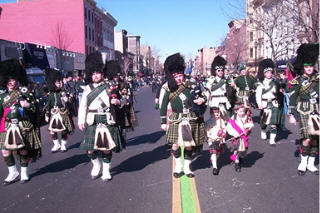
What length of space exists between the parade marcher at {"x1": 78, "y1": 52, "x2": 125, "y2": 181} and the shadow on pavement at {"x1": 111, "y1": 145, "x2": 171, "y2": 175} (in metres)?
0.69

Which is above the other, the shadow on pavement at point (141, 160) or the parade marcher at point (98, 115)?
the parade marcher at point (98, 115)

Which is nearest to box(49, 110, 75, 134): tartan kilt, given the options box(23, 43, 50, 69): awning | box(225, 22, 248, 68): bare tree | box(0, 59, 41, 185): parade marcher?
box(0, 59, 41, 185): parade marcher

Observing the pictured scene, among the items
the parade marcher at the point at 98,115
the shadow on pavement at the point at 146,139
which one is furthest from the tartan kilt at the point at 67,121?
the parade marcher at the point at 98,115

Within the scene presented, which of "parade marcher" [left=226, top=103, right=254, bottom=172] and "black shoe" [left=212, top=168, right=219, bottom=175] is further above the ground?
"parade marcher" [left=226, top=103, right=254, bottom=172]

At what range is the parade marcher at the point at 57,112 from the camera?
327 inches

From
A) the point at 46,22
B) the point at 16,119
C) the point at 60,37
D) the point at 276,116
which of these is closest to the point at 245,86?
the point at 276,116

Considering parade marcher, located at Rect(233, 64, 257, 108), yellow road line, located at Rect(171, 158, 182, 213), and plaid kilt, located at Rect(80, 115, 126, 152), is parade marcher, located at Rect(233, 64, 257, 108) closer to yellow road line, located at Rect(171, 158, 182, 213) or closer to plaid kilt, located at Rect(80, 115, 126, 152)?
yellow road line, located at Rect(171, 158, 182, 213)

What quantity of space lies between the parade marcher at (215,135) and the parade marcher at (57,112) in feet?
13.0

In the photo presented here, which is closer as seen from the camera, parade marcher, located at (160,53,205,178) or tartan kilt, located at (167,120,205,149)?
parade marcher, located at (160,53,205,178)

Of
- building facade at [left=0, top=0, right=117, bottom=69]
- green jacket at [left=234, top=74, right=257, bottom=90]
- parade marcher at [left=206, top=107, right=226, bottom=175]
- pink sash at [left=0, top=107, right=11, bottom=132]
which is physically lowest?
parade marcher at [left=206, top=107, right=226, bottom=175]

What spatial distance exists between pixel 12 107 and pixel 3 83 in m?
0.45

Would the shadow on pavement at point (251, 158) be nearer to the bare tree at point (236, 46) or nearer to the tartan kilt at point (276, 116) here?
the tartan kilt at point (276, 116)

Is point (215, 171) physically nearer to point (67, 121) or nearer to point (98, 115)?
point (98, 115)

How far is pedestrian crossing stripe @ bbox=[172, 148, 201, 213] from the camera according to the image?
4353mm
